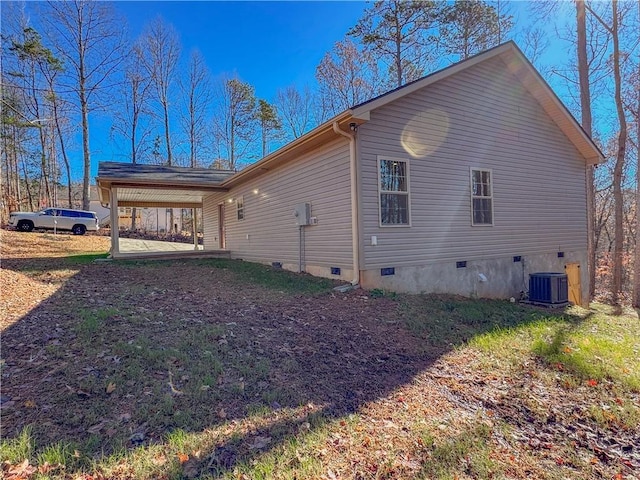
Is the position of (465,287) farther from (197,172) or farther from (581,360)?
(197,172)

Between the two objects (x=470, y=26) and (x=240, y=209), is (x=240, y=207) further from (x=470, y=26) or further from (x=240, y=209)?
(x=470, y=26)

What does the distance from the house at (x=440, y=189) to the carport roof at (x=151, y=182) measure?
0.39 m

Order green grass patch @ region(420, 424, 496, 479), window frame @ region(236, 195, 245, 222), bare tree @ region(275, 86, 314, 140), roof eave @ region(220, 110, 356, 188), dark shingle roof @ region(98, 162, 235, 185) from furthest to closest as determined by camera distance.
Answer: bare tree @ region(275, 86, 314, 140) < window frame @ region(236, 195, 245, 222) < dark shingle roof @ region(98, 162, 235, 185) < roof eave @ region(220, 110, 356, 188) < green grass patch @ region(420, 424, 496, 479)

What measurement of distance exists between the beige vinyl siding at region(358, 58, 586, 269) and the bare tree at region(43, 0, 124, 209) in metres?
18.0

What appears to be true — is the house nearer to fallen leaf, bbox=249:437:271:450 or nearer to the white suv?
fallen leaf, bbox=249:437:271:450

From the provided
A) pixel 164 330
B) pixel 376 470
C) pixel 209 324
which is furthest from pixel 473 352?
pixel 164 330

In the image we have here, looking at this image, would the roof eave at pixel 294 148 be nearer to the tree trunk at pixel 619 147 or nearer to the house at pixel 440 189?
the house at pixel 440 189

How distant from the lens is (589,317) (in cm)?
748

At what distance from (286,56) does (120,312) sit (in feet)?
48.0

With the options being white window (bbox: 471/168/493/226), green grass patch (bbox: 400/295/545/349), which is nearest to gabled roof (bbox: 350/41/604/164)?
white window (bbox: 471/168/493/226)

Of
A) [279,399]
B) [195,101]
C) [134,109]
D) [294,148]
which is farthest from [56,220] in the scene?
[279,399]

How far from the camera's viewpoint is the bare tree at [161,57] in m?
22.5

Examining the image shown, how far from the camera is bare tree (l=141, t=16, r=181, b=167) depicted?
2247 cm

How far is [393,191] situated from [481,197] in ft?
9.43
